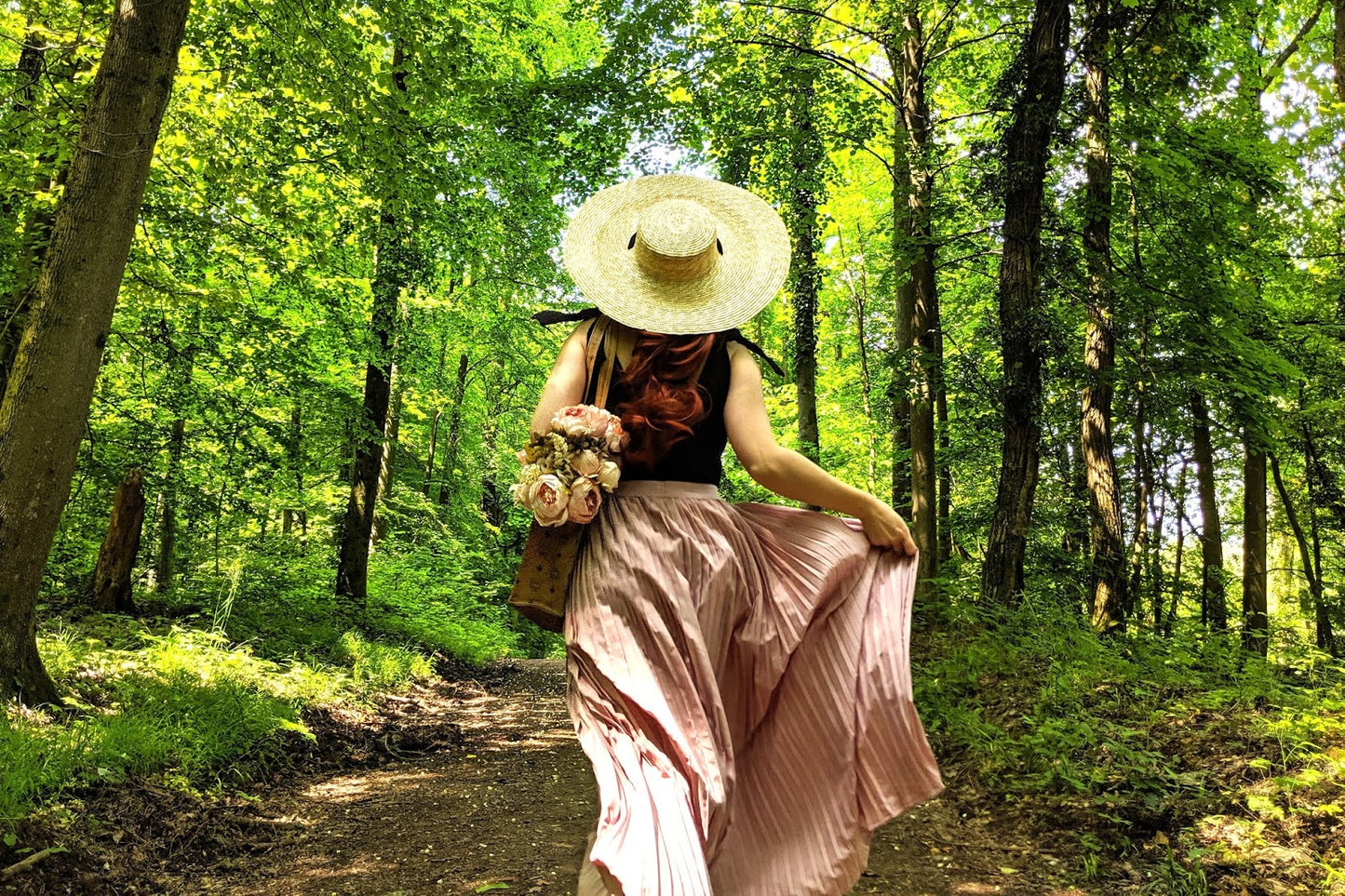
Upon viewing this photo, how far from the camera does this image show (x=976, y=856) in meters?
4.41

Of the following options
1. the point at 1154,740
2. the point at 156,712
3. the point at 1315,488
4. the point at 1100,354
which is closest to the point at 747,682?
the point at 1154,740

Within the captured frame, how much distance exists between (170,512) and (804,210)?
Result: 884cm

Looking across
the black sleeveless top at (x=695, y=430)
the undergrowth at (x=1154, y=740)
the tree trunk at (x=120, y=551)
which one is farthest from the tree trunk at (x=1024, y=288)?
→ the tree trunk at (x=120, y=551)

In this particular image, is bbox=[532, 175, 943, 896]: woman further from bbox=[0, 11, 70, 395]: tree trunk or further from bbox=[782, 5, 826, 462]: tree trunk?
bbox=[782, 5, 826, 462]: tree trunk

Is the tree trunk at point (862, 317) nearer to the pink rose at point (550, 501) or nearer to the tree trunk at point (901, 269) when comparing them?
the tree trunk at point (901, 269)

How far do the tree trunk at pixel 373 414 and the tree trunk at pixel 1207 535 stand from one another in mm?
9667

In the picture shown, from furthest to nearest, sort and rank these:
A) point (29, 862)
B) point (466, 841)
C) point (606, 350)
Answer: point (466, 841), point (29, 862), point (606, 350)

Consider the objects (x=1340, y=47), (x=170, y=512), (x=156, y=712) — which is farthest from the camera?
(x=170, y=512)

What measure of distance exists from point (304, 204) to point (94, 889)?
28.0ft

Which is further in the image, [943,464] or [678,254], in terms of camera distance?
[943,464]

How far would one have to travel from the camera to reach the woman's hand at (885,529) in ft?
8.53

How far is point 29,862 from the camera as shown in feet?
11.4

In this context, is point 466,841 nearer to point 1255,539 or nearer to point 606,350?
point 606,350

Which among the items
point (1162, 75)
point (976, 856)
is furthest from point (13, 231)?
point (1162, 75)
